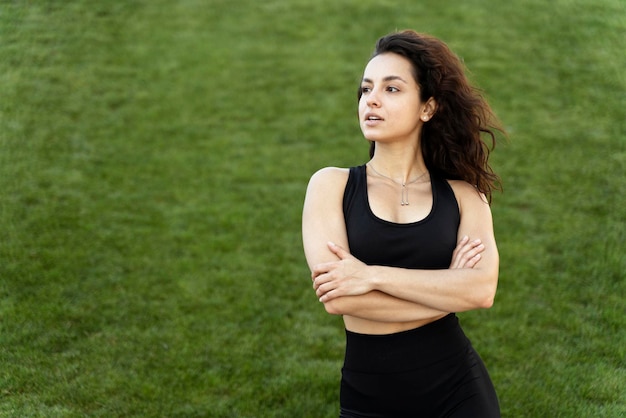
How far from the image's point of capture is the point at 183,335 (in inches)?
211

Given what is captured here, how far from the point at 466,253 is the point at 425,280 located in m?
0.22

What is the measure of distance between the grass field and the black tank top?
76.9 inches

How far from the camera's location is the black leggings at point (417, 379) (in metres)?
2.97

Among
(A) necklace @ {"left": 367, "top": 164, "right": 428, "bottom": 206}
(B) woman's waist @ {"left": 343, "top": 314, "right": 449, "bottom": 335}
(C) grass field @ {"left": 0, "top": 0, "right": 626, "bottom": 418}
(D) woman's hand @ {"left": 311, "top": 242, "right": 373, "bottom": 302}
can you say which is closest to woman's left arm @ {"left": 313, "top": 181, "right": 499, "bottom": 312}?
(D) woman's hand @ {"left": 311, "top": 242, "right": 373, "bottom": 302}

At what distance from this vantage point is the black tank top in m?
2.99

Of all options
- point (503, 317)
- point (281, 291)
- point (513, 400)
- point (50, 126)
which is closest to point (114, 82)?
point (50, 126)

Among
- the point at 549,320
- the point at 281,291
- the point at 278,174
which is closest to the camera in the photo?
the point at 549,320

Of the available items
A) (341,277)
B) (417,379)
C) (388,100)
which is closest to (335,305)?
(341,277)

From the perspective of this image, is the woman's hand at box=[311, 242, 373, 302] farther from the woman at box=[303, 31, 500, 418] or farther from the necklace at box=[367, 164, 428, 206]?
the necklace at box=[367, 164, 428, 206]

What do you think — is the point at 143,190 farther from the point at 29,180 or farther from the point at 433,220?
the point at 433,220

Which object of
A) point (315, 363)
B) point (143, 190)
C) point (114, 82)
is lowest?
point (315, 363)

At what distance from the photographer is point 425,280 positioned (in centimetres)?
292

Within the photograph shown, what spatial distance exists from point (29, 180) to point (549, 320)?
514 centimetres

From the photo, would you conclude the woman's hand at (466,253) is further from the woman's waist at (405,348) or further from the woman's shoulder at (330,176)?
the woman's shoulder at (330,176)
